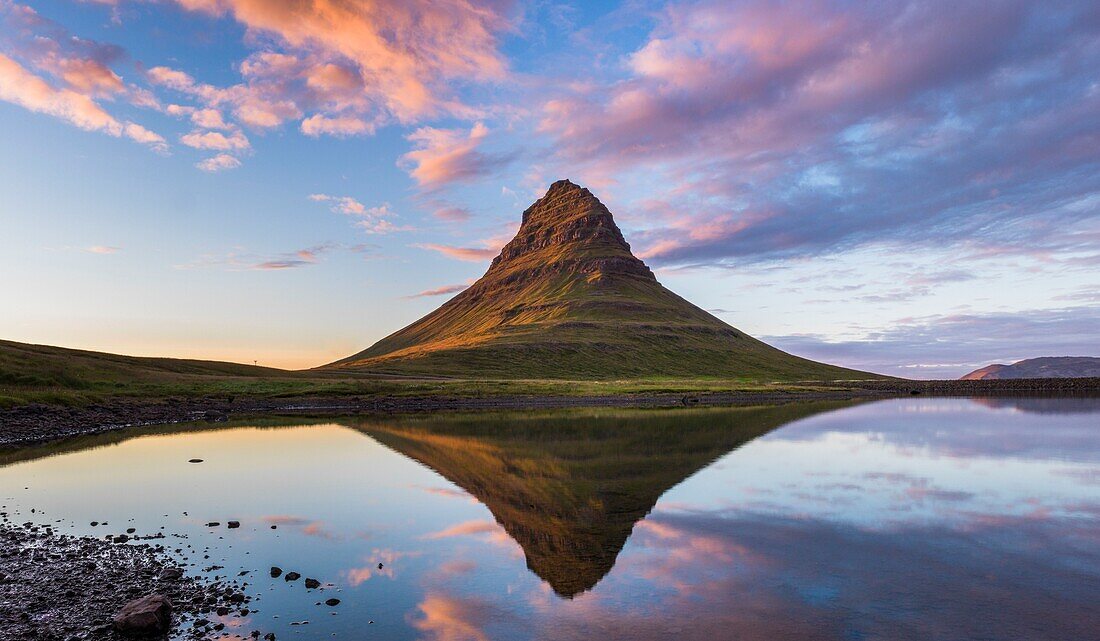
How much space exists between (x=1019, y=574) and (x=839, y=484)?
1613 cm

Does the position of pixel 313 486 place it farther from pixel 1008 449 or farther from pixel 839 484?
pixel 1008 449

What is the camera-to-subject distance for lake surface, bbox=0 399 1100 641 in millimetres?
15750

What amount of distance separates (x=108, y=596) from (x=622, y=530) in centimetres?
1700

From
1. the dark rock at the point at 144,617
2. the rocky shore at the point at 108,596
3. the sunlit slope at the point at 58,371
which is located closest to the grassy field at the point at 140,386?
the sunlit slope at the point at 58,371

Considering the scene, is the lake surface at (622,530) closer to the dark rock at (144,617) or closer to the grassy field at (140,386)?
the dark rock at (144,617)

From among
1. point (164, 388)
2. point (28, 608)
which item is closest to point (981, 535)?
point (28, 608)

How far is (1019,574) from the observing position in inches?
744

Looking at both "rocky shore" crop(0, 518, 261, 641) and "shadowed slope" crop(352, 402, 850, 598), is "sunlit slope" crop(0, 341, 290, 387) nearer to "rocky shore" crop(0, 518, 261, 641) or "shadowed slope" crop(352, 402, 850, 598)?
"shadowed slope" crop(352, 402, 850, 598)

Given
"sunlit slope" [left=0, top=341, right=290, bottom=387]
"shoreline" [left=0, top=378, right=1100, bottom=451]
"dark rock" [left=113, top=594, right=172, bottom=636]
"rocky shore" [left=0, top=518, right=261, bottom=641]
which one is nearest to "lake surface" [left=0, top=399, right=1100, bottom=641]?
"rocky shore" [left=0, top=518, right=261, bottom=641]

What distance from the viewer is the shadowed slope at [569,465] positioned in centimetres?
2292

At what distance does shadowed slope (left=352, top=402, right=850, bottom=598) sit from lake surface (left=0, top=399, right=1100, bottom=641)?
0.80 feet

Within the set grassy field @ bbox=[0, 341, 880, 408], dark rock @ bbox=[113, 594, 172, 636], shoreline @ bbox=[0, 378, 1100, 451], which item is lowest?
dark rock @ bbox=[113, 594, 172, 636]

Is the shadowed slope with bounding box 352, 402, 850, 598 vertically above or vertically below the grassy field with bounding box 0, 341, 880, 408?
below

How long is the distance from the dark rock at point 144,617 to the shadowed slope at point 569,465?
998 cm
